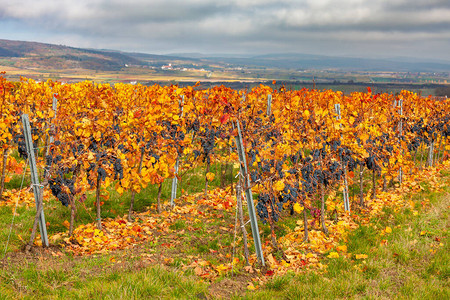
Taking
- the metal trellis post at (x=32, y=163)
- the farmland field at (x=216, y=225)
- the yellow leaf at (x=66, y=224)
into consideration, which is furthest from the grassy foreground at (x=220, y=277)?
the yellow leaf at (x=66, y=224)

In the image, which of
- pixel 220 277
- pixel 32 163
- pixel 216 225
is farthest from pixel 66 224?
pixel 220 277

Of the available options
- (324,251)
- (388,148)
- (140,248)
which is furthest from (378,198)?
(140,248)

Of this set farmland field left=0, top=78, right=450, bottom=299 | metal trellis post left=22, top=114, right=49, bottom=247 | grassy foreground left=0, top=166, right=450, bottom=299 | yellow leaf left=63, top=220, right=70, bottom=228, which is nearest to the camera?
grassy foreground left=0, top=166, right=450, bottom=299

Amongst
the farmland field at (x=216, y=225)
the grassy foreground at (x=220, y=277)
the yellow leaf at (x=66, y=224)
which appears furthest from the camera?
the yellow leaf at (x=66, y=224)

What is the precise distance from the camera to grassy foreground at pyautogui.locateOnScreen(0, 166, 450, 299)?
3.93 m

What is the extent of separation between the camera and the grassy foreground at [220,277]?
12.9 feet

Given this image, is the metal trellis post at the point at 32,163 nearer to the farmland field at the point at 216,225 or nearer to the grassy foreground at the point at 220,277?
the farmland field at the point at 216,225

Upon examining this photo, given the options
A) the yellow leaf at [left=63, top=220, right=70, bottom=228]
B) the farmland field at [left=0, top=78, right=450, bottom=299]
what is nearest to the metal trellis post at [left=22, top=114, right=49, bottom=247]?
the farmland field at [left=0, top=78, right=450, bottom=299]

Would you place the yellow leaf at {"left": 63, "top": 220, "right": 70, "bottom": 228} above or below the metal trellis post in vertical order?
below

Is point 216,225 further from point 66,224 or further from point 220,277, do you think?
point 66,224

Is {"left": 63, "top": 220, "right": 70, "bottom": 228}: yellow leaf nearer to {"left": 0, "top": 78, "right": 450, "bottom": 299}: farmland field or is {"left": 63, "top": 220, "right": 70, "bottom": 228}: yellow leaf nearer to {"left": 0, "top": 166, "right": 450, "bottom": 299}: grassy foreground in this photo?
{"left": 0, "top": 78, "right": 450, "bottom": 299}: farmland field

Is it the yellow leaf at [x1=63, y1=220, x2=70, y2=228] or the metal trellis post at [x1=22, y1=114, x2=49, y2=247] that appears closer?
the metal trellis post at [x1=22, y1=114, x2=49, y2=247]

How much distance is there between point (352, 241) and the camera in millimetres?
5469

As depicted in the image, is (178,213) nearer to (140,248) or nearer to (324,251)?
(140,248)
